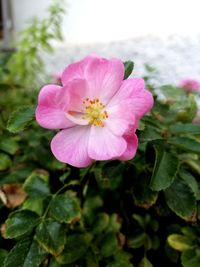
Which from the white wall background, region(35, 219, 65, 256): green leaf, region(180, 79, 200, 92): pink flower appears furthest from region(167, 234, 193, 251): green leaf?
the white wall background

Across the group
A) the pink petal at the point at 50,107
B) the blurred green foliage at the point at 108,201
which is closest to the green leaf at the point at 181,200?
the blurred green foliage at the point at 108,201

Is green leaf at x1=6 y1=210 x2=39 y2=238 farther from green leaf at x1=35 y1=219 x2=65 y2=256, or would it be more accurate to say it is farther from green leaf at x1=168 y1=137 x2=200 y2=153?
green leaf at x1=168 y1=137 x2=200 y2=153

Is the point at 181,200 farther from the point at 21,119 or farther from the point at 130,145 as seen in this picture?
the point at 21,119

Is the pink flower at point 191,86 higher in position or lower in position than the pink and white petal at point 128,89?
lower

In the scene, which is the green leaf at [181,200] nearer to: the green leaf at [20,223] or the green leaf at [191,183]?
the green leaf at [191,183]

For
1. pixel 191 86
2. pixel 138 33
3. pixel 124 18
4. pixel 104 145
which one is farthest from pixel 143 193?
pixel 124 18

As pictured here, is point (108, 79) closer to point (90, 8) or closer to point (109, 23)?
point (109, 23)
